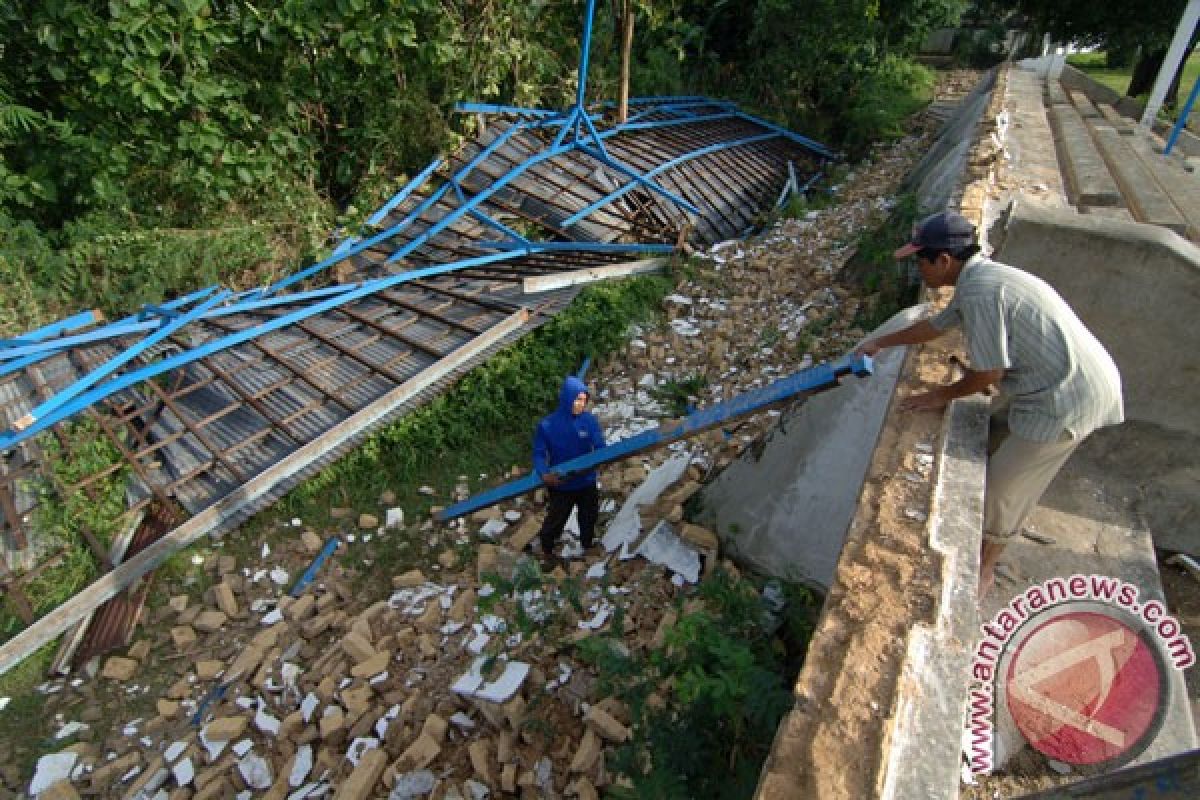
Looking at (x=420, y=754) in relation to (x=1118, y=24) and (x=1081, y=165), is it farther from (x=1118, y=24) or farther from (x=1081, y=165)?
(x=1118, y=24)

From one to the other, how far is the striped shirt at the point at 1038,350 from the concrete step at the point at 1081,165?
356 centimetres

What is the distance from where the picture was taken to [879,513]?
231 centimetres

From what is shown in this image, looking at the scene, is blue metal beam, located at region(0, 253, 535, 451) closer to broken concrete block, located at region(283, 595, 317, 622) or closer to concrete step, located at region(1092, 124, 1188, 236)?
broken concrete block, located at region(283, 595, 317, 622)

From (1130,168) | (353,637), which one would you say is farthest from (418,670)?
(1130,168)

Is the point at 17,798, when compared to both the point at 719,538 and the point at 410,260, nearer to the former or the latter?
the point at 719,538

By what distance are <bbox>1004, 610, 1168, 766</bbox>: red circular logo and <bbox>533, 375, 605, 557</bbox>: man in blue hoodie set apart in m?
2.36

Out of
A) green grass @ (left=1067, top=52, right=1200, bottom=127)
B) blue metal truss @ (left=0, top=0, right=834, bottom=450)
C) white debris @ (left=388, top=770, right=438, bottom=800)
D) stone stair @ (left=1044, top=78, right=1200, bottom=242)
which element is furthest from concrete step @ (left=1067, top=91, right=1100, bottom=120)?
white debris @ (left=388, top=770, right=438, bottom=800)

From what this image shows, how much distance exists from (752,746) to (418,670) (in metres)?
2.15

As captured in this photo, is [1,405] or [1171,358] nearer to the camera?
[1171,358]

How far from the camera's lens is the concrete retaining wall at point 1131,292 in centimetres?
310

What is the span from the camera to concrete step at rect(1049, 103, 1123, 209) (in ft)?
16.5

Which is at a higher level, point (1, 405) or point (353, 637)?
point (1, 405)

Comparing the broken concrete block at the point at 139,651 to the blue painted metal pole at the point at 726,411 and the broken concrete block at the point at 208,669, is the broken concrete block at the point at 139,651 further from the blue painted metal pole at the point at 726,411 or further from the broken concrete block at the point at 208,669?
the blue painted metal pole at the point at 726,411

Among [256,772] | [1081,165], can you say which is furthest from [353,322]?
[1081,165]
